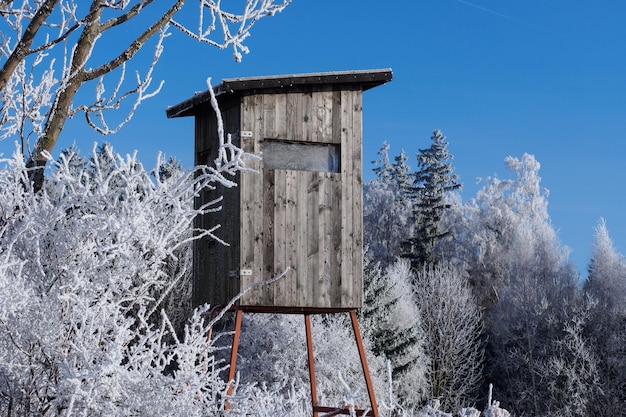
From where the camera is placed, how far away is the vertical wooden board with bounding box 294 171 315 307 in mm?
8906

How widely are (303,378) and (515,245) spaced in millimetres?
21258

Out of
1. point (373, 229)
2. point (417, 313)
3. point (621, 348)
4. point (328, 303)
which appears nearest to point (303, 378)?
point (328, 303)

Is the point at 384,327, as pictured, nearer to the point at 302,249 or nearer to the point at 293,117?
the point at 302,249

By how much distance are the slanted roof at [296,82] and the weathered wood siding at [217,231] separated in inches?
7.8

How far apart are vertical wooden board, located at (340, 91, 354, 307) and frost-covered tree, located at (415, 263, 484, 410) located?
49.4ft

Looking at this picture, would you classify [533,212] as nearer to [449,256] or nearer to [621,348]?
[449,256]

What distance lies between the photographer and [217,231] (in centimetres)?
945

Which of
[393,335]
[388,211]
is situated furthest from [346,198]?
[388,211]

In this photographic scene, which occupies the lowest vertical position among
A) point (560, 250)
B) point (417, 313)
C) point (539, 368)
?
point (539, 368)

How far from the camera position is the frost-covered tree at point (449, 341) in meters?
24.4

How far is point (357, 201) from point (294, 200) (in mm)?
722

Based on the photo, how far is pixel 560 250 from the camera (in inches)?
1348

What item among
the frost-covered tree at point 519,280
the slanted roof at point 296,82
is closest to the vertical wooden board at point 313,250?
the slanted roof at point 296,82

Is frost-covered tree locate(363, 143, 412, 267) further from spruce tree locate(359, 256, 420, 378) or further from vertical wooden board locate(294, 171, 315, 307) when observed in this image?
vertical wooden board locate(294, 171, 315, 307)
